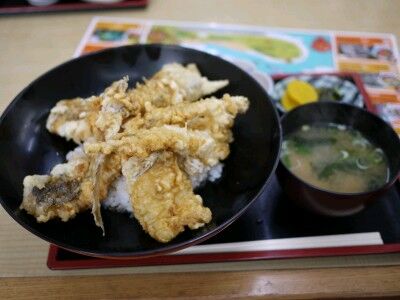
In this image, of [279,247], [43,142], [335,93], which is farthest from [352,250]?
[43,142]

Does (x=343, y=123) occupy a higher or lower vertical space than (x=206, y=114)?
lower

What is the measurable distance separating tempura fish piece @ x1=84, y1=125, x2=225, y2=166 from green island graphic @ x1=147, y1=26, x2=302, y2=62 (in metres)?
1.25

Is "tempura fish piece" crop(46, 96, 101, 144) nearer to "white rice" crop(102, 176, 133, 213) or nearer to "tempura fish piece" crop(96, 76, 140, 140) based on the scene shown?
"tempura fish piece" crop(96, 76, 140, 140)

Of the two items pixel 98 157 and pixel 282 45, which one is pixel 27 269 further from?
pixel 282 45

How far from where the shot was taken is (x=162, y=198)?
1.18m

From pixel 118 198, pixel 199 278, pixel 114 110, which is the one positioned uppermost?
pixel 114 110

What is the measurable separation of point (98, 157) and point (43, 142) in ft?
1.37

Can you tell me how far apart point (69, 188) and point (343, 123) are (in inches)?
47.0

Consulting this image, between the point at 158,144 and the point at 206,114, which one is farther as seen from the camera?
the point at 206,114

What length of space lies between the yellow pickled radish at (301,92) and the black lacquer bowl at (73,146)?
1.23 ft

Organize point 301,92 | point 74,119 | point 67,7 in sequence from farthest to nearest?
point 67,7, point 301,92, point 74,119

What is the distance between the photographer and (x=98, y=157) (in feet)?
4.00

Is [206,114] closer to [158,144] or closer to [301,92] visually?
[158,144]

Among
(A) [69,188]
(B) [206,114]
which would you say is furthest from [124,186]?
(B) [206,114]
